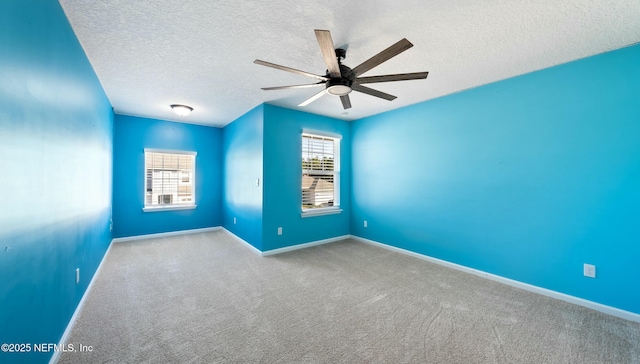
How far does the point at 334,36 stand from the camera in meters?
2.04

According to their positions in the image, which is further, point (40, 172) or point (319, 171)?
point (319, 171)

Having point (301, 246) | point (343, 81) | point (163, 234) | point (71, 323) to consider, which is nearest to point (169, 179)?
point (163, 234)

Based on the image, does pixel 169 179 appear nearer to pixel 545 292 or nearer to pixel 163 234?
pixel 163 234

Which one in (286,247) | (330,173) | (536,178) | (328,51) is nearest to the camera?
(328,51)

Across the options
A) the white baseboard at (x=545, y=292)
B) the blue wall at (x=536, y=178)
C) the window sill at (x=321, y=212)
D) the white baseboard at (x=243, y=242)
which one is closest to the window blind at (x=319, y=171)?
the window sill at (x=321, y=212)

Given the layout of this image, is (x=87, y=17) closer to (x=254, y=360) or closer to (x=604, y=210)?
(x=254, y=360)

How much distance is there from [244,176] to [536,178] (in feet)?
14.4

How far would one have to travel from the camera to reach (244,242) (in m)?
4.41

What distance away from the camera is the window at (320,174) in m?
4.45

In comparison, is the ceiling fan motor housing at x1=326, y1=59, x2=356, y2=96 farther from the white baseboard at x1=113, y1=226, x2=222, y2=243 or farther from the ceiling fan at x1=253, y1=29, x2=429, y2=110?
the white baseboard at x1=113, y1=226, x2=222, y2=243

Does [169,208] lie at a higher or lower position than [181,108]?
lower

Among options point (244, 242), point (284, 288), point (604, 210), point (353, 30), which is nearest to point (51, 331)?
point (284, 288)

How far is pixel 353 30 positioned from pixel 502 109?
90.4 inches

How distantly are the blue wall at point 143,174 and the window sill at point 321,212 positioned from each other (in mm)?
2544
